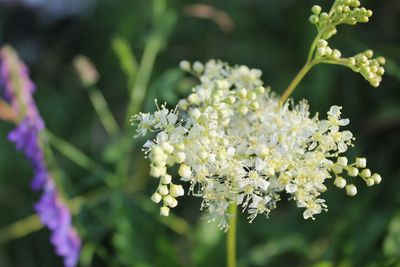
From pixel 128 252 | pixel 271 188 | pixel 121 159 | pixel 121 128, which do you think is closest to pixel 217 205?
pixel 271 188

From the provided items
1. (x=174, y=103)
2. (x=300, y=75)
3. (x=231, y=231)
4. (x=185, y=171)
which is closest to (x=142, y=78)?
(x=174, y=103)

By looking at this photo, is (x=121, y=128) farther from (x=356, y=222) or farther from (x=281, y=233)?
(x=356, y=222)

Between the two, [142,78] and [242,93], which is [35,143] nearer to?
[142,78]

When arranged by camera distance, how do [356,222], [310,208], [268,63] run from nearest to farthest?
1. [310,208]
2. [356,222]
3. [268,63]

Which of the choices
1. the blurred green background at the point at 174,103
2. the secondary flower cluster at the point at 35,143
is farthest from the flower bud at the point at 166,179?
the secondary flower cluster at the point at 35,143

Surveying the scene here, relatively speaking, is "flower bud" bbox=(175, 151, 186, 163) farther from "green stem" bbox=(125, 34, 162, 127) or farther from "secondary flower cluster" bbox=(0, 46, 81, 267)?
"green stem" bbox=(125, 34, 162, 127)

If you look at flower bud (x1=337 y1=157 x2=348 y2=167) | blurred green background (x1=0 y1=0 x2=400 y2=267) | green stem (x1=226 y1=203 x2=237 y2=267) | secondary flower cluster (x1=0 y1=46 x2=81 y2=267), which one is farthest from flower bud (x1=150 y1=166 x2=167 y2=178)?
secondary flower cluster (x1=0 y1=46 x2=81 y2=267)

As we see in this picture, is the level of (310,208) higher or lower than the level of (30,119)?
lower
